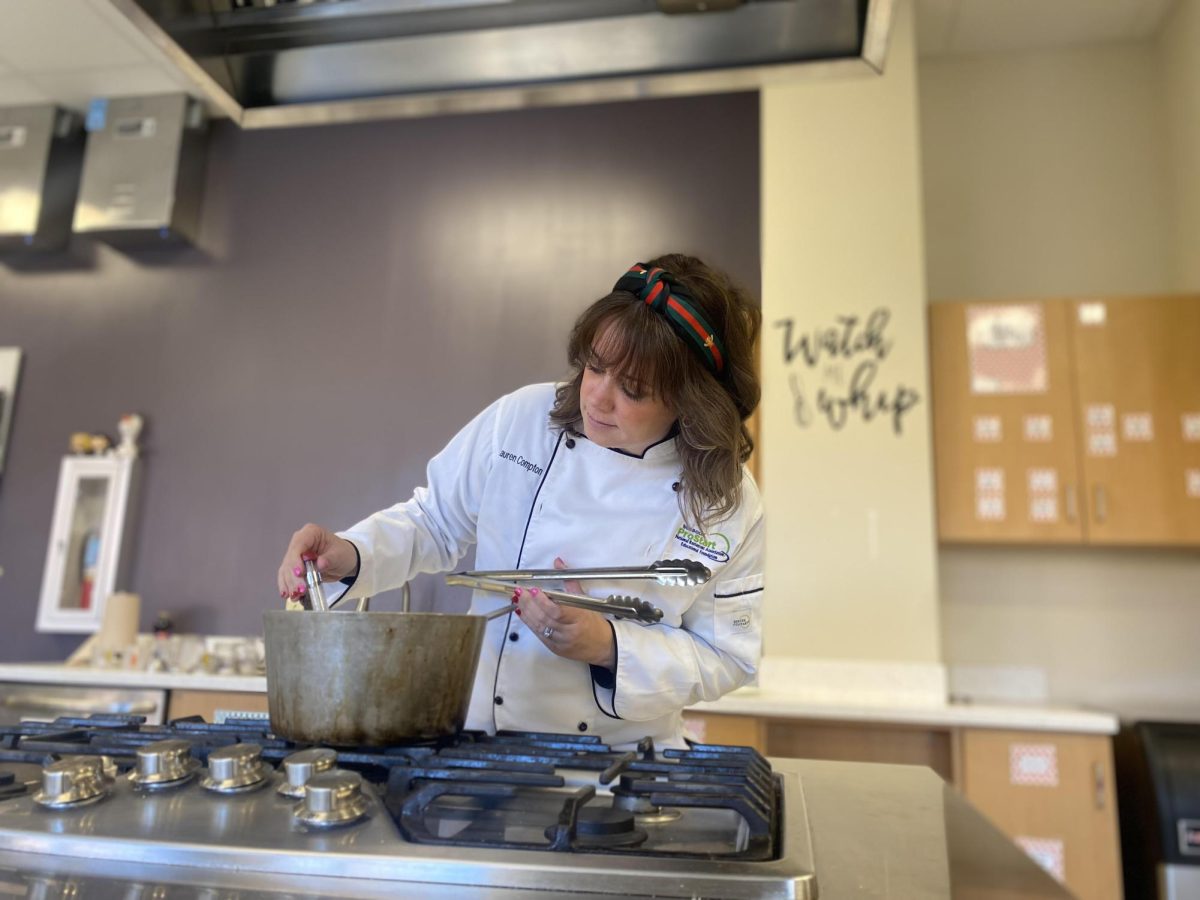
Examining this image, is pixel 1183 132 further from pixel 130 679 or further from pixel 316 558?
pixel 130 679

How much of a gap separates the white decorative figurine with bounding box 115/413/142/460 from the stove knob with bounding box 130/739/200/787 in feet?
3.84

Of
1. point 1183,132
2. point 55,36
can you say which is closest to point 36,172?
point 55,36

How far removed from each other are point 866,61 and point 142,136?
0.99m

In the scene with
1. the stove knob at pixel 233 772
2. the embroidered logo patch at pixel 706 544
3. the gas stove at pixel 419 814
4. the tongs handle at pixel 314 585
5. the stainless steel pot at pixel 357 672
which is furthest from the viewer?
the embroidered logo patch at pixel 706 544

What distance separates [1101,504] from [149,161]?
2.43 metres

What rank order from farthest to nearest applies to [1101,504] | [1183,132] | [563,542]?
[1183,132], [1101,504], [563,542]

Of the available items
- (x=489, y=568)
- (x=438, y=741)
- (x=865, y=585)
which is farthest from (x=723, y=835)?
(x=865, y=585)

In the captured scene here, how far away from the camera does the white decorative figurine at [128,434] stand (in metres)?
1.63

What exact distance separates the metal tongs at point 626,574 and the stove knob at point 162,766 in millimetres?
311

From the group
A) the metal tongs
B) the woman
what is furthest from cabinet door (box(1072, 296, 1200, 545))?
the metal tongs

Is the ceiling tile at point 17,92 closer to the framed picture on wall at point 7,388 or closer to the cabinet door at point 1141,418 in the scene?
the framed picture on wall at point 7,388

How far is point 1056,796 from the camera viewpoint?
2.01 m

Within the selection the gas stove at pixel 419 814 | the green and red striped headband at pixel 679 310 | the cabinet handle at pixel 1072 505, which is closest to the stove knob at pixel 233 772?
the gas stove at pixel 419 814

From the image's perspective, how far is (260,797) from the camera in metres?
0.54
